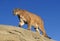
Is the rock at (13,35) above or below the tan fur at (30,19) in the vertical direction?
below

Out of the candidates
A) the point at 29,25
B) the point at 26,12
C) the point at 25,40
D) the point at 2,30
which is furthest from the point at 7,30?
the point at 26,12

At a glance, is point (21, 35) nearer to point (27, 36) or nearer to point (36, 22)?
point (27, 36)

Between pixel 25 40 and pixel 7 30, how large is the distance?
5.15ft

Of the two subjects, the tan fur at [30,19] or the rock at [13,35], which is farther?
the tan fur at [30,19]

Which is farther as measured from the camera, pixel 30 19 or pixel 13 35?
pixel 30 19

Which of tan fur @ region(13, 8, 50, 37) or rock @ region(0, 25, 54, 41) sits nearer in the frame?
rock @ region(0, 25, 54, 41)

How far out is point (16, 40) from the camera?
17672 millimetres

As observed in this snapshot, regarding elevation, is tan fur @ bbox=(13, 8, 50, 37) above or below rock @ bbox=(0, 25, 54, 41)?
above

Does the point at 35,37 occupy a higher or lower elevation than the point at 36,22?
lower

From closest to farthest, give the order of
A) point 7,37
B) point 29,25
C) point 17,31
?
point 7,37
point 17,31
point 29,25

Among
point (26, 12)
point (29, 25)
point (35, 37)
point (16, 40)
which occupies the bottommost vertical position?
point (16, 40)

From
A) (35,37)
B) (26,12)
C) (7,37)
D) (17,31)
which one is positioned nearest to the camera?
(7,37)

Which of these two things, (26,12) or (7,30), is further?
(26,12)

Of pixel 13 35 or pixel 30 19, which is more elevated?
pixel 30 19
